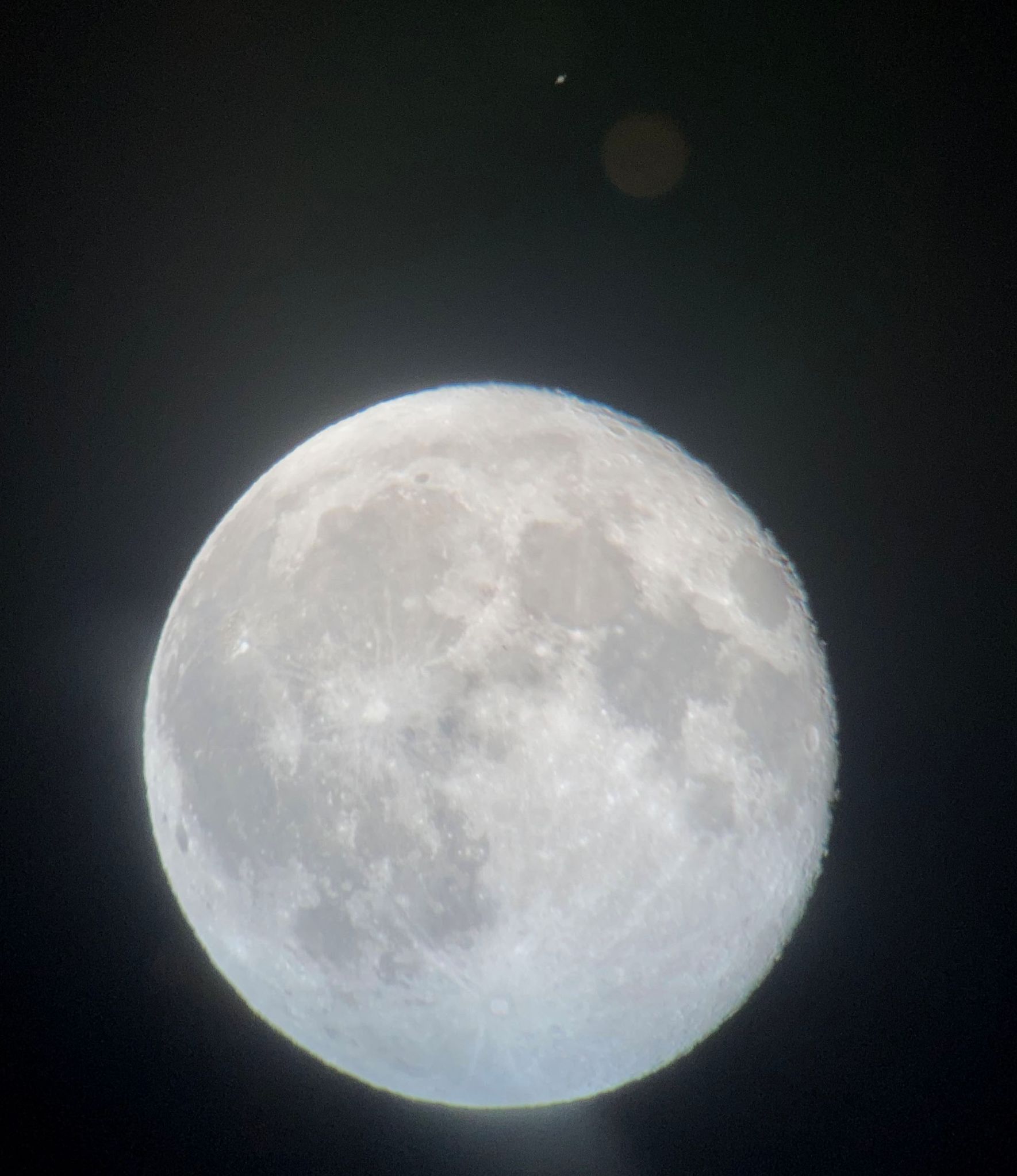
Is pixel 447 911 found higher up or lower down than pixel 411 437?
lower down

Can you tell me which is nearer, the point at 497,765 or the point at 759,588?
the point at 497,765

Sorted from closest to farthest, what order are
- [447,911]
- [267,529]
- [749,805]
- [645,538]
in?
[447,911]
[749,805]
[645,538]
[267,529]

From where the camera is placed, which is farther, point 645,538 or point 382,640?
point 645,538

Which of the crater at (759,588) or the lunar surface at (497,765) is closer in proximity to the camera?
the lunar surface at (497,765)

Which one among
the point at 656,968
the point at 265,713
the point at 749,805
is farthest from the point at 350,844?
the point at 749,805

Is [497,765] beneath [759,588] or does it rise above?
beneath

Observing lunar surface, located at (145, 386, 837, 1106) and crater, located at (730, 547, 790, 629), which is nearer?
lunar surface, located at (145, 386, 837, 1106)

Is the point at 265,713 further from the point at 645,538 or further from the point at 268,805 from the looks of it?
the point at 645,538

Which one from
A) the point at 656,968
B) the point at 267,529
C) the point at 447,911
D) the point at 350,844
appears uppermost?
the point at 267,529
